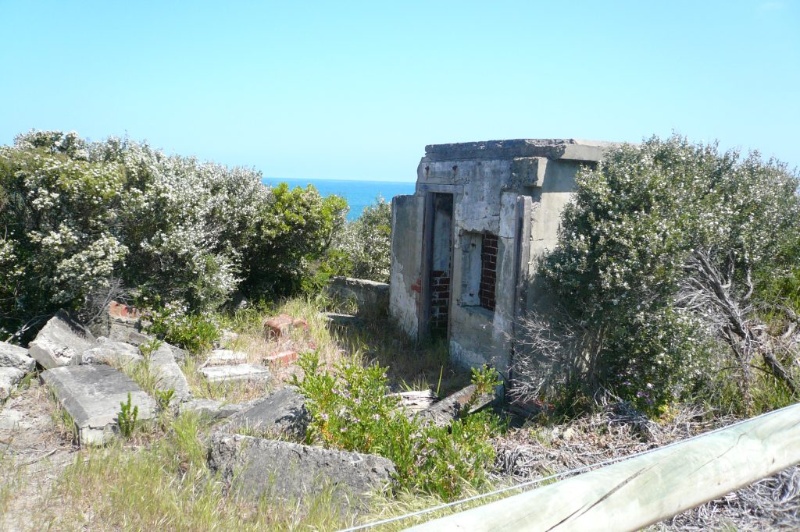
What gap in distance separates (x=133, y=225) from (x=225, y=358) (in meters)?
2.13

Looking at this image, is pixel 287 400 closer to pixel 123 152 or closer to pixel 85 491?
pixel 85 491

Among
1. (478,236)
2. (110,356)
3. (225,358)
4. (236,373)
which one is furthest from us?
(478,236)

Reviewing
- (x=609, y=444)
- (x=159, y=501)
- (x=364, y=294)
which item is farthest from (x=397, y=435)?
(x=364, y=294)

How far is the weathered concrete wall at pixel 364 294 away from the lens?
1008 cm

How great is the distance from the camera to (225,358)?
25.1 ft

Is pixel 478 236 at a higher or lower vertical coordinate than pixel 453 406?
higher

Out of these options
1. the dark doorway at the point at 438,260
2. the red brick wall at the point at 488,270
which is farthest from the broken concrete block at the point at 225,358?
the red brick wall at the point at 488,270

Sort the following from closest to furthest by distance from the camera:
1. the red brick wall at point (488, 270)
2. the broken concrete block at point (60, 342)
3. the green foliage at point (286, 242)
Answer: the broken concrete block at point (60, 342) → the red brick wall at point (488, 270) → the green foliage at point (286, 242)

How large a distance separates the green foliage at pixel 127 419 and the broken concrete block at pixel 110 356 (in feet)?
4.77

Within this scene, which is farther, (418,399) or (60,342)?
(418,399)

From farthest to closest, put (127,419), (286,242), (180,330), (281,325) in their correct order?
(286,242) → (281,325) → (180,330) → (127,419)

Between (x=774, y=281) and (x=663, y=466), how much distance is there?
5.90m

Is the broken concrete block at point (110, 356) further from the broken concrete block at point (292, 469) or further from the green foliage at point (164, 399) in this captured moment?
the broken concrete block at point (292, 469)

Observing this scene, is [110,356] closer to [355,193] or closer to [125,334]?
[125,334]
